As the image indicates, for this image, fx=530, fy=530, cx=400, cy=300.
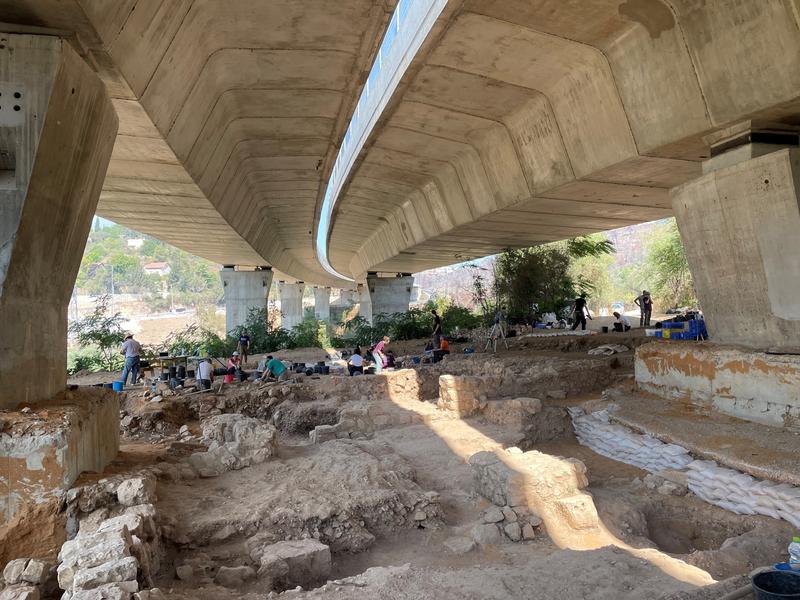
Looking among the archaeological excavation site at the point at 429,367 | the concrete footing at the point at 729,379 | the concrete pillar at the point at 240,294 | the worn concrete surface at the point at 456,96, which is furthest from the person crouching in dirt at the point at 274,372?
the concrete pillar at the point at 240,294

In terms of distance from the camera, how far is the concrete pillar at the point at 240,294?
26.3m

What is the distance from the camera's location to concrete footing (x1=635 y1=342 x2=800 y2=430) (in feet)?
22.8

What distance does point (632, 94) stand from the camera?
7.14 meters

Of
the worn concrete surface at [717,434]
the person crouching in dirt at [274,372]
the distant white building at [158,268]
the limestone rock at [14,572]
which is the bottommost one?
the worn concrete surface at [717,434]

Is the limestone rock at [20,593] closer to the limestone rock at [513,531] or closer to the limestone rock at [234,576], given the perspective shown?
the limestone rock at [234,576]

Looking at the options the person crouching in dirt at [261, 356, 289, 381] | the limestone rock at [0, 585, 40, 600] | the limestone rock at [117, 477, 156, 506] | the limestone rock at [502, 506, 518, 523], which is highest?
the person crouching in dirt at [261, 356, 289, 381]

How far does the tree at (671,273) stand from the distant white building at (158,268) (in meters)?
99.3

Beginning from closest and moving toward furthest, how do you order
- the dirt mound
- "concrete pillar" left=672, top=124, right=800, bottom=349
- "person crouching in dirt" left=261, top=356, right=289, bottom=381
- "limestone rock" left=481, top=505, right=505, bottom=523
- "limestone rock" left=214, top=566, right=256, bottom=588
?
1. "limestone rock" left=214, top=566, right=256, bottom=588
2. the dirt mound
3. "limestone rock" left=481, top=505, right=505, bottom=523
4. "concrete pillar" left=672, top=124, right=800, bottom=349
5. "person crouching in dirt" left=261, top=356, right=289, bottom=381

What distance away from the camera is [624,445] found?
8.14m

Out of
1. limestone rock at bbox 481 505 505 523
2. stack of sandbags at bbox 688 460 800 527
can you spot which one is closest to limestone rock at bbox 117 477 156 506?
limestone rock at bbox 481 505 505 523

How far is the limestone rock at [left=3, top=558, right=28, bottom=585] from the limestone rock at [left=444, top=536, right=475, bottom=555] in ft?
12.1

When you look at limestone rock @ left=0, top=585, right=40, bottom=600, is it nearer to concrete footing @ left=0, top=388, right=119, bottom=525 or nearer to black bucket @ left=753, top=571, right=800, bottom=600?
concrete footing @ left=0, top=388, right=119, bottom=525

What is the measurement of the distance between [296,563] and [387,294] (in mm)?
24472

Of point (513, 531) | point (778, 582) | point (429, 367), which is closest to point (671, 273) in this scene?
point (429, 367)
